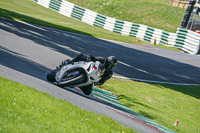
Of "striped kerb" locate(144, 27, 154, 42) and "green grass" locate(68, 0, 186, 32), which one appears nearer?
"striped kerb" locate(144, 27, 154, 42)

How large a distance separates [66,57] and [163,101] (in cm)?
488

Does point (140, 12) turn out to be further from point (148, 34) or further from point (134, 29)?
point (148, 34)

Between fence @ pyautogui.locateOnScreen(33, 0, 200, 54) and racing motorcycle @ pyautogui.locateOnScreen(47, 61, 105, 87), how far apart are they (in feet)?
64.7

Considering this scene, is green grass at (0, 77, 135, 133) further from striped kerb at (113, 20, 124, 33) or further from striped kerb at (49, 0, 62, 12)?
striped kerb at (49, 0, 62, 12)

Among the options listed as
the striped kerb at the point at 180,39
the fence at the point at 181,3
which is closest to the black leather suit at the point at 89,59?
the striped kerb at the point at 180,39

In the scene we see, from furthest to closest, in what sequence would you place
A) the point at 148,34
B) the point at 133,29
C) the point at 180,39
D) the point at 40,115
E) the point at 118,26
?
1. the point at 118,26
2. the point at 133,29
3. the point at 148,34
4. the point at 180,39
5. the point at 40,115

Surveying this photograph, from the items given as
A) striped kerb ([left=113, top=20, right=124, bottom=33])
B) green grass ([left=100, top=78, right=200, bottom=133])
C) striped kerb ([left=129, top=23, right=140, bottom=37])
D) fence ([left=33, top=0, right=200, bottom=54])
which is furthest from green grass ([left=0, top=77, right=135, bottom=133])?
striped kerb ([left=113, top=20, right=124, bottom=33])

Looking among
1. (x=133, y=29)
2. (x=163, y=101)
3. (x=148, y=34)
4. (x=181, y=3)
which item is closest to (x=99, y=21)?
(x=133, y=29)

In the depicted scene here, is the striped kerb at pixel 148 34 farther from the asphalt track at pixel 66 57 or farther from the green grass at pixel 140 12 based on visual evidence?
the asphalt track at pixel 66 57

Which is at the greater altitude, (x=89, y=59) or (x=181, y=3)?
(x=181, y=3)

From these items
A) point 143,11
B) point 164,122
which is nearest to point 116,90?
point 164,122

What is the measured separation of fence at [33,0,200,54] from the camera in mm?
26938

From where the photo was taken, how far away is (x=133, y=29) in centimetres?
3030

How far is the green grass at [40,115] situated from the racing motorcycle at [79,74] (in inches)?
54.6
